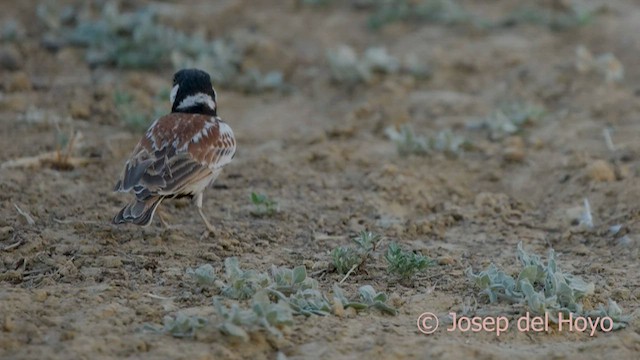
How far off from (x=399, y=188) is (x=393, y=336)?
271 cm

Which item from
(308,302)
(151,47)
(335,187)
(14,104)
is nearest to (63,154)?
(14,104)

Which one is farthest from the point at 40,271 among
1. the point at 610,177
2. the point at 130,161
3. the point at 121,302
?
the point at 610,177

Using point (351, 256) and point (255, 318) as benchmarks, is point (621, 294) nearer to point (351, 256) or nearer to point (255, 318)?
point (351, 256)

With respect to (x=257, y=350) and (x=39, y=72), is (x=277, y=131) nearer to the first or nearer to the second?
(x=39, y=72)

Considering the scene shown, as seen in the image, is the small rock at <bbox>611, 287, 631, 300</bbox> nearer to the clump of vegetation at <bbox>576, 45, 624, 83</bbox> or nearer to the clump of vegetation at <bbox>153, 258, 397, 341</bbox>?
the clump of vegetation at <bbox>153, 258, 397, 341</bbox>

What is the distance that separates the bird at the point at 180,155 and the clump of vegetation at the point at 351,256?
939 mm

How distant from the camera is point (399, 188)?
7996 millimetres

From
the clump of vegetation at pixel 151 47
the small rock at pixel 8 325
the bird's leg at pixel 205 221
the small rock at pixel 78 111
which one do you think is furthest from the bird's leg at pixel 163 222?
the clump of vegetation at pixel 151 47

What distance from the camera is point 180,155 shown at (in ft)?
23.2

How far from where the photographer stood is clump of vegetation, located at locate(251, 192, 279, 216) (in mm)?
7375

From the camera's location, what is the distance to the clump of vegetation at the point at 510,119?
360 inches

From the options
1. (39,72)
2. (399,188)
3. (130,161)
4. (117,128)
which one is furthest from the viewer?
(39,72)

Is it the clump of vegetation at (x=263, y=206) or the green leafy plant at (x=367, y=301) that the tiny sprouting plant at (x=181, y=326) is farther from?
the clump of vegetation at (x=263, y=206)

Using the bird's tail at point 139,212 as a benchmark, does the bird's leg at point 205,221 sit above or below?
below
